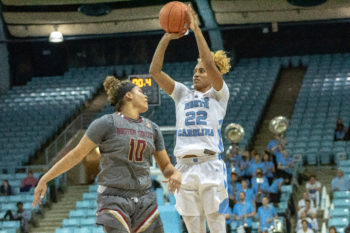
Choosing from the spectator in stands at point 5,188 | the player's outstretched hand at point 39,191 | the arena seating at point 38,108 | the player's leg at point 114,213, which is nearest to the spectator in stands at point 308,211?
the spectator in stands at point 5,188

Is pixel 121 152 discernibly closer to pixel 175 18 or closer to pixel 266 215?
pixel 175 18

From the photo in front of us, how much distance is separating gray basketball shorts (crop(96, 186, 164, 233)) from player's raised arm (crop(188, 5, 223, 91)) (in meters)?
1.16

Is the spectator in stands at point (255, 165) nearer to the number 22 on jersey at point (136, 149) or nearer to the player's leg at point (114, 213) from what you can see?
the number 22 on jersey at point (136, 149)

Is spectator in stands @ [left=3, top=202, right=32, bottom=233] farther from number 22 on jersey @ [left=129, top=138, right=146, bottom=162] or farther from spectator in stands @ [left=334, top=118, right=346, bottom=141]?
number 22 on jersey @ [left=129, top=138, right=146, bottom=162]

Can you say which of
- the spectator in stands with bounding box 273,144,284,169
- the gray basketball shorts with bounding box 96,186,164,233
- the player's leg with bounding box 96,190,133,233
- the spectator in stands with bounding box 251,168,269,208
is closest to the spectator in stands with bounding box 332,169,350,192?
the spectator in stands with bounding box 273,144,284,169

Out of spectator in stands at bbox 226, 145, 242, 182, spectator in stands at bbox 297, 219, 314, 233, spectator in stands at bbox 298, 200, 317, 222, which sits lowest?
spectator in stands at bbox 297, 219, 314, 233

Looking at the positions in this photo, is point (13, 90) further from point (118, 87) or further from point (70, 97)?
point (118, 87)

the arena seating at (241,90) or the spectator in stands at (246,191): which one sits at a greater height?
the arena seating at (241,90)

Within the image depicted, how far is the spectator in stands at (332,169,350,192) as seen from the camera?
12766 mm

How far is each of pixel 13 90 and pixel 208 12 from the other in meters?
6.79

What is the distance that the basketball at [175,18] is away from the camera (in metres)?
4.83

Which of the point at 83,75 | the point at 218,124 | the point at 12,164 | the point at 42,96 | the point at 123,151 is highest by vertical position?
the point at 83,75

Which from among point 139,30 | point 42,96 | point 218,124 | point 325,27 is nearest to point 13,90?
point 42,96

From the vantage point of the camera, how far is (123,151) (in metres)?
4.35
